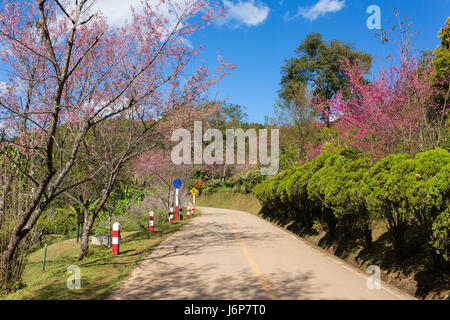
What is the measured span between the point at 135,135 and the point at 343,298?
29.9ft

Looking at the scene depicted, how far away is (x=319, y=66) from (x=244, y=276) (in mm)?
46361

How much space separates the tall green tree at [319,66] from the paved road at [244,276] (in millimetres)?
38852

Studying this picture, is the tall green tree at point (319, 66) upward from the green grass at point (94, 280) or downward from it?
upward

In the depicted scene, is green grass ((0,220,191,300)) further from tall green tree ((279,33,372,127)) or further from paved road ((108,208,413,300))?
tall green tree ((279,33,372,127))

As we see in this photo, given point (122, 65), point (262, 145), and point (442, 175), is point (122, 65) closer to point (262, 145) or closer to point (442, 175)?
point (442, 175)

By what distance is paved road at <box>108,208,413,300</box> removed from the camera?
5746 millimetres

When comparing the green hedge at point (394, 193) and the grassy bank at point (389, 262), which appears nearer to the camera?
the green hedge at point (394, 193)

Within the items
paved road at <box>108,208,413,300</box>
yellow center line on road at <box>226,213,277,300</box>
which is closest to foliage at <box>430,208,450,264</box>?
paved road at <box>108,208,413,300</box>

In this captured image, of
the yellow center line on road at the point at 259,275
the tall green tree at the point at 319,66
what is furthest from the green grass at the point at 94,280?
the tall green tree at the point at 319,66

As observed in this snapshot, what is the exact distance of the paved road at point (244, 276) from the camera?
575cm

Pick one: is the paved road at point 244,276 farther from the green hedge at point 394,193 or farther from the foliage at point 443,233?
the green hedge at point 394,193

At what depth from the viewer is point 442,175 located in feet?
17.6
